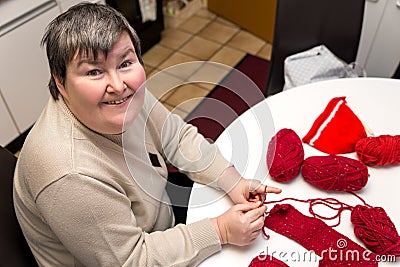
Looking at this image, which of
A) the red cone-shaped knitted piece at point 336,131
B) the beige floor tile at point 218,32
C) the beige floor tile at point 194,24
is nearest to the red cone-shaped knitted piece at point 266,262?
the red cone-shaped knitted piece at point 336,131

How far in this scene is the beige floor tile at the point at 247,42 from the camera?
106 inches

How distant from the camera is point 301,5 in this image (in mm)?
1446

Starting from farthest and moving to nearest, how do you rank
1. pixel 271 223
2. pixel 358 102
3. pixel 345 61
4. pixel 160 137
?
pixel 345 61 → pixel 358 102 → pixel 160 137 → pixel 271 223

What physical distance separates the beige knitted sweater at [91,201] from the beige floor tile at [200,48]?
1.74 meters

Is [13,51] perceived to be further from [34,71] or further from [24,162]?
[24,162]

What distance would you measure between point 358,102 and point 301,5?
476 mm

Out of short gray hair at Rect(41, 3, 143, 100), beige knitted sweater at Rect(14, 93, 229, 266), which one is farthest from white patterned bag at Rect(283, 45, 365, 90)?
short gray hair at Rect(41, 3, 143, 100)

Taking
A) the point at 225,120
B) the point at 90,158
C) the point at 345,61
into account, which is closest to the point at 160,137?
the point at 225,120

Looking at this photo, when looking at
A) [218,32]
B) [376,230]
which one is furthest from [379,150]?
[218,32]

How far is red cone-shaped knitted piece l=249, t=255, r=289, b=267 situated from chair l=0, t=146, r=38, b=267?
1.53 ft

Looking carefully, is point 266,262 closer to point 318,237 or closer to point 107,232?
point 318,237

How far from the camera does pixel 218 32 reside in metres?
2.86

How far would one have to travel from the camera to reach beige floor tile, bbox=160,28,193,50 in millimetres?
2746
